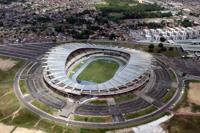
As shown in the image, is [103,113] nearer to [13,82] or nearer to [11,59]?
[13,82]

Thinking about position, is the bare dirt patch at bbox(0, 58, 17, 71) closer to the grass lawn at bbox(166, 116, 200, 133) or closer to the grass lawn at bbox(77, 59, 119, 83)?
the grass lawn at bbox(77, 59, 119, 83)

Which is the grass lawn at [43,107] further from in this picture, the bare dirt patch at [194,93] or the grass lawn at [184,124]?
the bare dirt patch at [194,93]

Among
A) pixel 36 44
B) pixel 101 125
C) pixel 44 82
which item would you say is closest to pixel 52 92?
pixel 44 82

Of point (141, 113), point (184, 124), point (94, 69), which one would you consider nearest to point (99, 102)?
point (141, 113)

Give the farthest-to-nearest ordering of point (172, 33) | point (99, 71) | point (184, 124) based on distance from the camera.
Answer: point (172, 33), point (99, 71), point (184, 124)

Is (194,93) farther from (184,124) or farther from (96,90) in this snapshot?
(96,90)

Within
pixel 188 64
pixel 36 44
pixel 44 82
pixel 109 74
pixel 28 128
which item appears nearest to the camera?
pixel 28 128

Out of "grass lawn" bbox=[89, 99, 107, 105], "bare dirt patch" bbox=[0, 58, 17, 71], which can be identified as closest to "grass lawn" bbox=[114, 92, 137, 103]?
"grass lawn" bbox=[89, 99, 107, 105]
